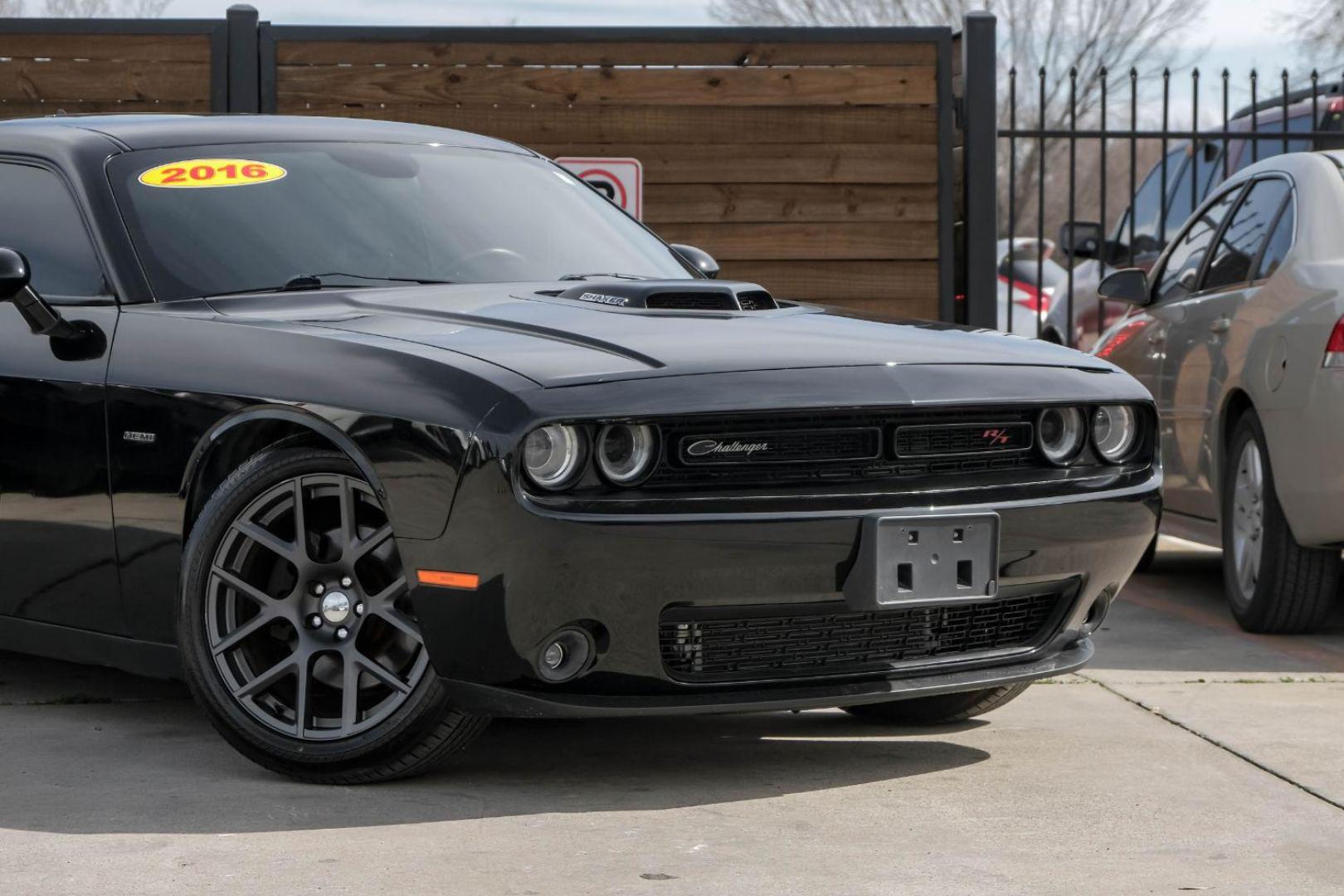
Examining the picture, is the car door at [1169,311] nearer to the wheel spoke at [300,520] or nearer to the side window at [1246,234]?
the side window at [1246,234]

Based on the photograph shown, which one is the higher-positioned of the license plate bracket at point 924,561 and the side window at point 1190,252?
the side window at point 1190,252

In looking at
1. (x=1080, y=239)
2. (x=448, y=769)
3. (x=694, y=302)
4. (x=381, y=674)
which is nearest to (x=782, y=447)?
(x=694, y=302)

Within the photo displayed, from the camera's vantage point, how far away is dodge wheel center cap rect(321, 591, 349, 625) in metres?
4.23

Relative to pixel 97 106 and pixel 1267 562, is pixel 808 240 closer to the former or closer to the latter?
pixel 97 106

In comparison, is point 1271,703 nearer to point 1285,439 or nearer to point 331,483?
point 1285,439

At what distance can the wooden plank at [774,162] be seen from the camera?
31.4 feet

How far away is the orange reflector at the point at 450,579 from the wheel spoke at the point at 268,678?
45 centimetres

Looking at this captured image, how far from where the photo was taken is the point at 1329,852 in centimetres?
385

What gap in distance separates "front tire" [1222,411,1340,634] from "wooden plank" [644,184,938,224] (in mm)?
2990

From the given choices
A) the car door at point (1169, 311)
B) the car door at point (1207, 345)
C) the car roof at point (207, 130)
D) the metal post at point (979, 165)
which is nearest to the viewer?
the car roof at point (207, 130)

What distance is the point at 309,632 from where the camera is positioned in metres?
4.27

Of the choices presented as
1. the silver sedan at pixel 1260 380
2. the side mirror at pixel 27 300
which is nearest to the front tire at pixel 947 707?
the silver sedan at pixel 1260 380


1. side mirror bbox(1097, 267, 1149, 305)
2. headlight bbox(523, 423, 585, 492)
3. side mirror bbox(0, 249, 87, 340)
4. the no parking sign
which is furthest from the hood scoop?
the no parking sign

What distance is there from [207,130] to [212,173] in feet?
0.95
